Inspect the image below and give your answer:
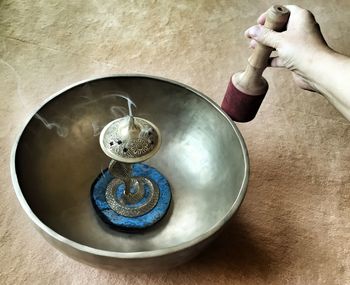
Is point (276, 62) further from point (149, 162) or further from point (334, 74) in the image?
point (149, 162)

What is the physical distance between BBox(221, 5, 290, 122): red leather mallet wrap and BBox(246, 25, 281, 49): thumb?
13mm

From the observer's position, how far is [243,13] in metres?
1.70

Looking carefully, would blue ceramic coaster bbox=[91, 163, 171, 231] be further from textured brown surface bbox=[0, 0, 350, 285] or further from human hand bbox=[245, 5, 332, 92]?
human hand bbox=[245, 5, 332, 92]

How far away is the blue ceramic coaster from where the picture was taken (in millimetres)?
968

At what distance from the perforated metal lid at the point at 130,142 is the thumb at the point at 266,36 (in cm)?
30

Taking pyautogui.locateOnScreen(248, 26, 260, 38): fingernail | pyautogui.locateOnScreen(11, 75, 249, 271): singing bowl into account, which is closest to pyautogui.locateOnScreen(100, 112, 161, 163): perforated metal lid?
pyautogui.locateOnScreen(11, 75, 249, 271): singing bowl

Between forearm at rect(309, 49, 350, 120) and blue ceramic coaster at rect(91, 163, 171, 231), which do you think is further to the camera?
blue ceramic coaster at rect(91, 163, 171, 231)

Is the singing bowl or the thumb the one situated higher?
the thumb

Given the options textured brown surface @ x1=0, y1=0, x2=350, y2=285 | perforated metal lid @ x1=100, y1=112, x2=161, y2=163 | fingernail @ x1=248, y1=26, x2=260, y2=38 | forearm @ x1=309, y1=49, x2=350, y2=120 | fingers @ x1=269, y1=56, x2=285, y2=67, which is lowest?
textured brown surface @ x1=0, y1=0, x2=350, y2=285

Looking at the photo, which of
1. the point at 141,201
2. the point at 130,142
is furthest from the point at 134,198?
the point at 130,142

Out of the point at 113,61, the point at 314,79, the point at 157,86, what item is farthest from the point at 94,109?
the point at 314,79

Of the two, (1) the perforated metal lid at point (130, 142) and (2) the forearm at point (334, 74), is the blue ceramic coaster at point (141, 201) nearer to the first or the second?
(1) the perforated metal lid at point (130, 142)

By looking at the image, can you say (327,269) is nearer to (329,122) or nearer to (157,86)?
(329,122)

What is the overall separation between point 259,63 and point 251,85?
0.05 m
